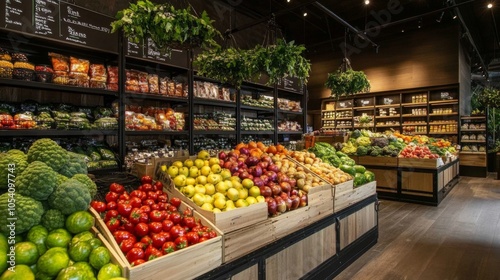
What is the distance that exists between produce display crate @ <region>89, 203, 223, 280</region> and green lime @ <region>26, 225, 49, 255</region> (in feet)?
0.90

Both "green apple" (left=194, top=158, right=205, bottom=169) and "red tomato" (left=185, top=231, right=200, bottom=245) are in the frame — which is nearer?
"red tomato" (left=185, top=231, right=200, bottom=245)

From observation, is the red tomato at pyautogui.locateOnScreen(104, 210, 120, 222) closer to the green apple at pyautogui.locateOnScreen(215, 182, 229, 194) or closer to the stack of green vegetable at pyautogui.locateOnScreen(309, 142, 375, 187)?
the green apple at pyautogui.locateOnScreen(215, 182, 229, 194)

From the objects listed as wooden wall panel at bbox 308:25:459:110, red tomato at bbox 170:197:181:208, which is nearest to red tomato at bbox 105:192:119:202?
red tomato at bbox 170:197:181:208

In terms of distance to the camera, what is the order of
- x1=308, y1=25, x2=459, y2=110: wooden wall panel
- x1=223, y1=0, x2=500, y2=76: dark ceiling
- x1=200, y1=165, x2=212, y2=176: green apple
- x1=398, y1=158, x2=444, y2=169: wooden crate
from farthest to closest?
1. x1=308, y1=25, x2=459, y2=110: wooden wall panel
2. x1=223, y1=0, x2=500, y2=76: dark ceiling
3. x1=398, y1=158, x2=444, y2=169: wooden crate
4. x1=200, y1=165, x2=212, y2=176: green apple

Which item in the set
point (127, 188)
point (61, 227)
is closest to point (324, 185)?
point (127, 188)

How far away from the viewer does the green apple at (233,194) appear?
2.21 m

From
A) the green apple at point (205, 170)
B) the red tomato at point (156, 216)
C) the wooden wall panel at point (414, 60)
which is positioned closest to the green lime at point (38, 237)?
the red tomato at point (156, 216)

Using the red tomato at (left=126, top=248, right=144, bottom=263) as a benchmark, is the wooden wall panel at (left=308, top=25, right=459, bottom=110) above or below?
above

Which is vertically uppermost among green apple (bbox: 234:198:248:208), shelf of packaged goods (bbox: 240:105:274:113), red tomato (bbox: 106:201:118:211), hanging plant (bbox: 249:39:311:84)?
hanging plant (bbox: 249:39:311:84)

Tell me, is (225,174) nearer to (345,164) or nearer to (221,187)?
(221,187)

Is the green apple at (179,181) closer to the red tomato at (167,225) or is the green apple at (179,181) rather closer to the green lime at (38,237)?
the red tomato at (167,225)

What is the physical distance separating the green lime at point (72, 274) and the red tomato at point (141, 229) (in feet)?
1.30

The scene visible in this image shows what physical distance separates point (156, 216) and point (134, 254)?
324mm

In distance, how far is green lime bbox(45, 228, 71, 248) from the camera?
1.42 m
